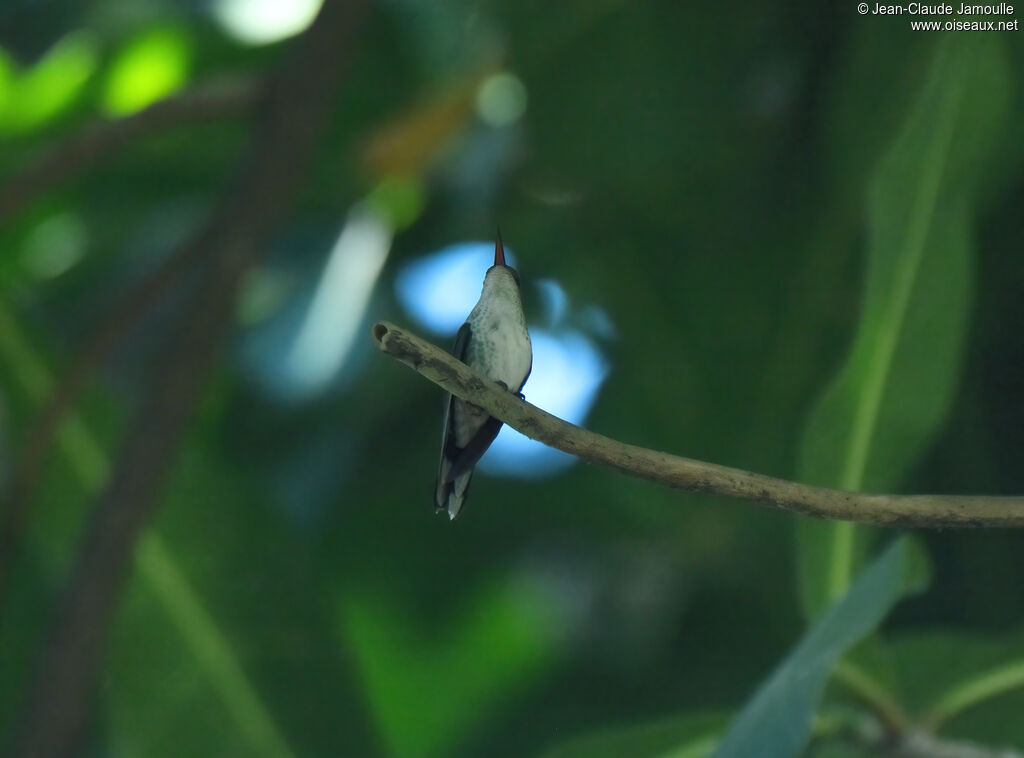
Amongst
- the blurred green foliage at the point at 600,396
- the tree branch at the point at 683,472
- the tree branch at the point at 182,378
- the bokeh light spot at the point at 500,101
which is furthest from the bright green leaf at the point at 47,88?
the tree branch at the point at 683,472

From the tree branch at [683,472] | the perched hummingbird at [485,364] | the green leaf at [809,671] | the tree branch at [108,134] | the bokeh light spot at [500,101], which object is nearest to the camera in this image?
the tree branch at [683,472]

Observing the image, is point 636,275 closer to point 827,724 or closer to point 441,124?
point 441,124

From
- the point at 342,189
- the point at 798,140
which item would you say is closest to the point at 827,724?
the point at 798,140

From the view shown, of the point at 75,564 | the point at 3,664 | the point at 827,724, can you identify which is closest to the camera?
the point at 827,724

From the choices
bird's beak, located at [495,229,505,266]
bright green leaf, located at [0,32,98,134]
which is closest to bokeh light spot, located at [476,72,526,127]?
bright green leaf, located at [0,32,98,134]

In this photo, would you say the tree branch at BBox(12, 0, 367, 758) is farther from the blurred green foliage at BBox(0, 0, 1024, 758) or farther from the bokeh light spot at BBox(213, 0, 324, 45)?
the bokeh light spot at BBox(213, 0, 324, 45)

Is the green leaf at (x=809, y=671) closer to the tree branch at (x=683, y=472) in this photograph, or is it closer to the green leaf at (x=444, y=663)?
the tree branch at (x=683, y=472)
